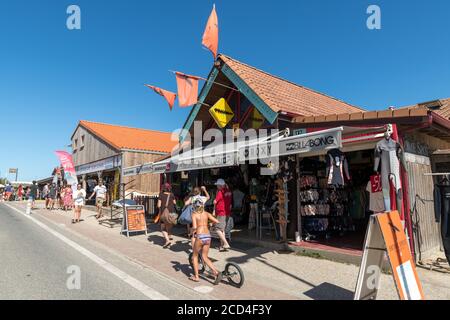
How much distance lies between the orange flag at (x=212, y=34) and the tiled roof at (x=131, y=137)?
1257cm

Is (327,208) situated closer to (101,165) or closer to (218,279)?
(218,279)

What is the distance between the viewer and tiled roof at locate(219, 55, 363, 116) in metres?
8.95

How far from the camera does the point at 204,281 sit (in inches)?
225

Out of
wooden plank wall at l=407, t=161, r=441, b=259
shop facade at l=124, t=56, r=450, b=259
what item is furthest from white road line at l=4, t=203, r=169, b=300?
wooden plank wall at l=407, t=161, r=441, b=259

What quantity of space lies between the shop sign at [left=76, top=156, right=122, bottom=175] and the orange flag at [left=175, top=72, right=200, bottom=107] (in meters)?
11.9

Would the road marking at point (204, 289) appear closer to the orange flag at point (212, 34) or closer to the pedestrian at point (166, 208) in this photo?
the pedestrian at point (166, 208)

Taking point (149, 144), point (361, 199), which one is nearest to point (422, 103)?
point (361, 199)

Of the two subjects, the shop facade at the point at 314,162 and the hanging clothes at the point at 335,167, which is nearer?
the shop facade at the point at 314,162

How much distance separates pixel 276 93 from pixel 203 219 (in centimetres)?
553

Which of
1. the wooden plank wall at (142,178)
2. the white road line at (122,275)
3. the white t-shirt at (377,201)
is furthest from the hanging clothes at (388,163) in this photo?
the wooden plank wall at (142,178)

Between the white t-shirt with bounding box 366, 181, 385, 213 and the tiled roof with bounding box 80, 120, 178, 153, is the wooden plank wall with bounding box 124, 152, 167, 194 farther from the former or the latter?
the white t-shirt with bounding box 366, 181, 385, 213

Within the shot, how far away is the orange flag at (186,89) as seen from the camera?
9.64 meters
